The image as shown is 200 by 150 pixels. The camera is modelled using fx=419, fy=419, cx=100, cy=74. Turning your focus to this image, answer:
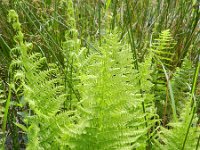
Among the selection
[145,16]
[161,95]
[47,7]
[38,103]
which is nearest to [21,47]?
[38,103]

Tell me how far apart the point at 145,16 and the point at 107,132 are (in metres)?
1.78

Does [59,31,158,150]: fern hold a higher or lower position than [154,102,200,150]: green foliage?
higher

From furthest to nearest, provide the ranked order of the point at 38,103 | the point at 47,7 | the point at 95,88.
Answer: the point at 47,7, the point at 38,103, the point at 95,88

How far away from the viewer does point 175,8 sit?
2.85m

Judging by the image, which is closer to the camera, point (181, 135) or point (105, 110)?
point (105, 110)

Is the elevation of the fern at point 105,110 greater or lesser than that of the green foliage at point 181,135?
greater

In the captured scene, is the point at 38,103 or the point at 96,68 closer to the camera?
the point at 96,68

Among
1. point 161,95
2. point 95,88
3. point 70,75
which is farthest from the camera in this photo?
point 161,95

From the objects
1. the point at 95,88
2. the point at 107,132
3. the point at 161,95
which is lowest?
the point at 161,95

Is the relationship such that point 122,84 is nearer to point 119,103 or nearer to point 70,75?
point 119,103

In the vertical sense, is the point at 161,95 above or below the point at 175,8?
below

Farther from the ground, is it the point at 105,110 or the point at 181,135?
the point at 105,110

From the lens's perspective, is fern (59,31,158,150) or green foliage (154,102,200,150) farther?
green foliage (154,102,200,150)

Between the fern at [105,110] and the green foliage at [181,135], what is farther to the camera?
the green foliage at [181,135]
